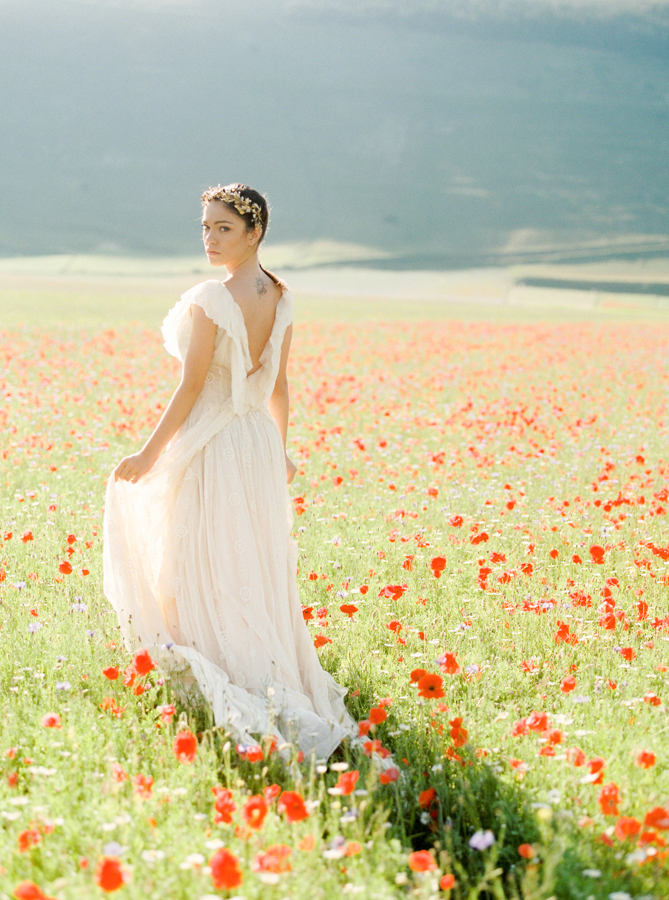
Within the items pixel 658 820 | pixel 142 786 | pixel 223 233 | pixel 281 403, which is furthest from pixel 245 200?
pixel 658 820

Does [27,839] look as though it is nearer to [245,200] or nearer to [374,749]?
[374,749]

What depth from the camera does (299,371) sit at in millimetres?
18781

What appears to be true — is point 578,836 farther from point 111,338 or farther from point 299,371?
point 111,338

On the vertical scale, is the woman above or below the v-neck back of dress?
below

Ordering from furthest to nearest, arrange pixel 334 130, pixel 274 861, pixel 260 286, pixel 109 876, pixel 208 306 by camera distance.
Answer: pixel 334 130 → pixel 260 286 → pixel 208 306 → pixel 274 861 → pixel 109 876

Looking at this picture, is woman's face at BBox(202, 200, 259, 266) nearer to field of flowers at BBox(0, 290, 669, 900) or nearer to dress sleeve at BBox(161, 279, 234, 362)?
dress sleeve at BBox(161, 279, 234, 362)

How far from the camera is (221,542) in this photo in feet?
15.0

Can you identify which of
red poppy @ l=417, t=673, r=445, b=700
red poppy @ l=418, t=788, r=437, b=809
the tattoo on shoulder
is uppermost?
the tattoo on shoulder

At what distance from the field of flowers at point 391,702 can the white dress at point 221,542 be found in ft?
0.84

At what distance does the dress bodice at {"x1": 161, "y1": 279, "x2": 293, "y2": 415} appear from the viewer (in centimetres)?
446

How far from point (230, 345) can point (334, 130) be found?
13856 cm

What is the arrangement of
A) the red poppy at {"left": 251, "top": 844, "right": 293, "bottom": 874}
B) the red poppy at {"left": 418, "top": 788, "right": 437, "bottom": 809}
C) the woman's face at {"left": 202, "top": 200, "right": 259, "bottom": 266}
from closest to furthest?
the red poppy at {"left": 251, "top": 844, "right": 293, "bottom": 874}
the red poppy at {"left": 418, "top": 788, "right": 437, "bottom": 809}
the woman's face at {"left": 202, "top": 200, "right": 259, "bottom": 266}

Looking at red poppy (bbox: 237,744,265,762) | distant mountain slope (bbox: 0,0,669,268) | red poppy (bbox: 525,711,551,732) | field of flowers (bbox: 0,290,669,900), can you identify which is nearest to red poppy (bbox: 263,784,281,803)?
field of flowers (bbox: 0,290,669,900)

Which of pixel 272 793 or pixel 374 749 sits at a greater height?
pixel 374 749
